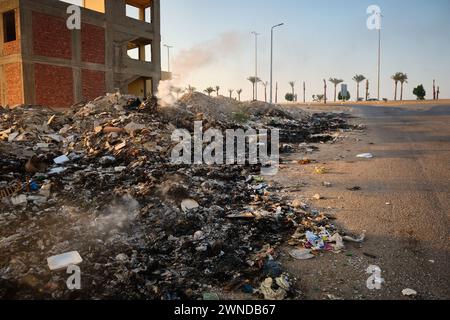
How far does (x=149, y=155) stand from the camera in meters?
7.17

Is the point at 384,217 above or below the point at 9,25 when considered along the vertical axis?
below

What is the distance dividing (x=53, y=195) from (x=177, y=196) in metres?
1.97

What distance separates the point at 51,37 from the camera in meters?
15.9

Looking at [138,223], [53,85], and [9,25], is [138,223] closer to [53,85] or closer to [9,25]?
[53,85]

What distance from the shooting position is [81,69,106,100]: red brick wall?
17625mm

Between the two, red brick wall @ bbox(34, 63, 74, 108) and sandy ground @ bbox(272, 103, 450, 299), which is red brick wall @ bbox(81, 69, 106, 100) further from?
sandy ground @ bbox(272, 103, 450, 299)

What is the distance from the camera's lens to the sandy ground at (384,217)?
2.95 meters

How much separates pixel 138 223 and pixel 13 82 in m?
15.1

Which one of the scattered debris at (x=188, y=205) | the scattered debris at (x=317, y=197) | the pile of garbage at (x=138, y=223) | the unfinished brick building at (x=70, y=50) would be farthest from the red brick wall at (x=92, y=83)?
the scattered debris at (x=317, y=197)

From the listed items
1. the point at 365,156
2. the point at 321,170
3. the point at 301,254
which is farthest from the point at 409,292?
the point at 365,156

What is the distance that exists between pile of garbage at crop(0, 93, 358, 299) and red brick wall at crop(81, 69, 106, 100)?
1043cm

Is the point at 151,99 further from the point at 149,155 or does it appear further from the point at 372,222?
the point at 372,222

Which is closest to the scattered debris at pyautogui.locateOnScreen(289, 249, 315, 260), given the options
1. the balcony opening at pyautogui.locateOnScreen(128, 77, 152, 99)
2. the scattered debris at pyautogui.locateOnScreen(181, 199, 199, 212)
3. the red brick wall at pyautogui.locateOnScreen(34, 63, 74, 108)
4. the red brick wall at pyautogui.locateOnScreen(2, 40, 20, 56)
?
the scattered debris at pyautogui.locateOnScreen(181, 199, 199, 212)
